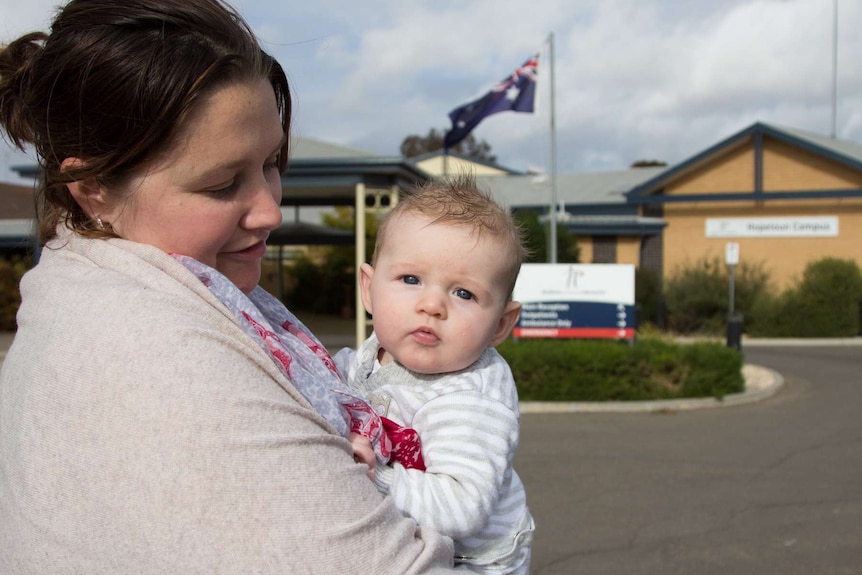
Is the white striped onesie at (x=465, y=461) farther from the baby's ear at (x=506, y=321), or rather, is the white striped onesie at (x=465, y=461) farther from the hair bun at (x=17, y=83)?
the hair bun at (x=17, y=83)

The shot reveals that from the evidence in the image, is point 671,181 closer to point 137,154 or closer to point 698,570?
point 698,570

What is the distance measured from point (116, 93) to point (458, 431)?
0.91 metres

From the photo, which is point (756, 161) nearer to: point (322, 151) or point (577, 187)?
point (577, 187)

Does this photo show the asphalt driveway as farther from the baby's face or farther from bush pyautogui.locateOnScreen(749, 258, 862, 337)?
bush pyautogui.locateOnScreen(749, 258, 862, 337)

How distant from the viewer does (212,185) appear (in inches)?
58.7

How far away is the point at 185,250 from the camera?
152 cm

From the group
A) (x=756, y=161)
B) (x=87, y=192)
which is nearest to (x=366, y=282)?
(x=87, y=192)

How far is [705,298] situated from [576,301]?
517 inches

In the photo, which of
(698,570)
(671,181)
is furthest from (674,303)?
(698,570)

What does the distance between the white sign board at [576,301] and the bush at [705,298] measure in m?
12.4

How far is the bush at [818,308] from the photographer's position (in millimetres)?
24500

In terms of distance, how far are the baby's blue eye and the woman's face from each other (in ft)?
1.57

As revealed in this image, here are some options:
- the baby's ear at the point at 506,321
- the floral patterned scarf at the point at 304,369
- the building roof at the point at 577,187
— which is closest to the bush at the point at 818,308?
the building roof at the point at 577,187

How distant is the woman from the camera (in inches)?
47.3
